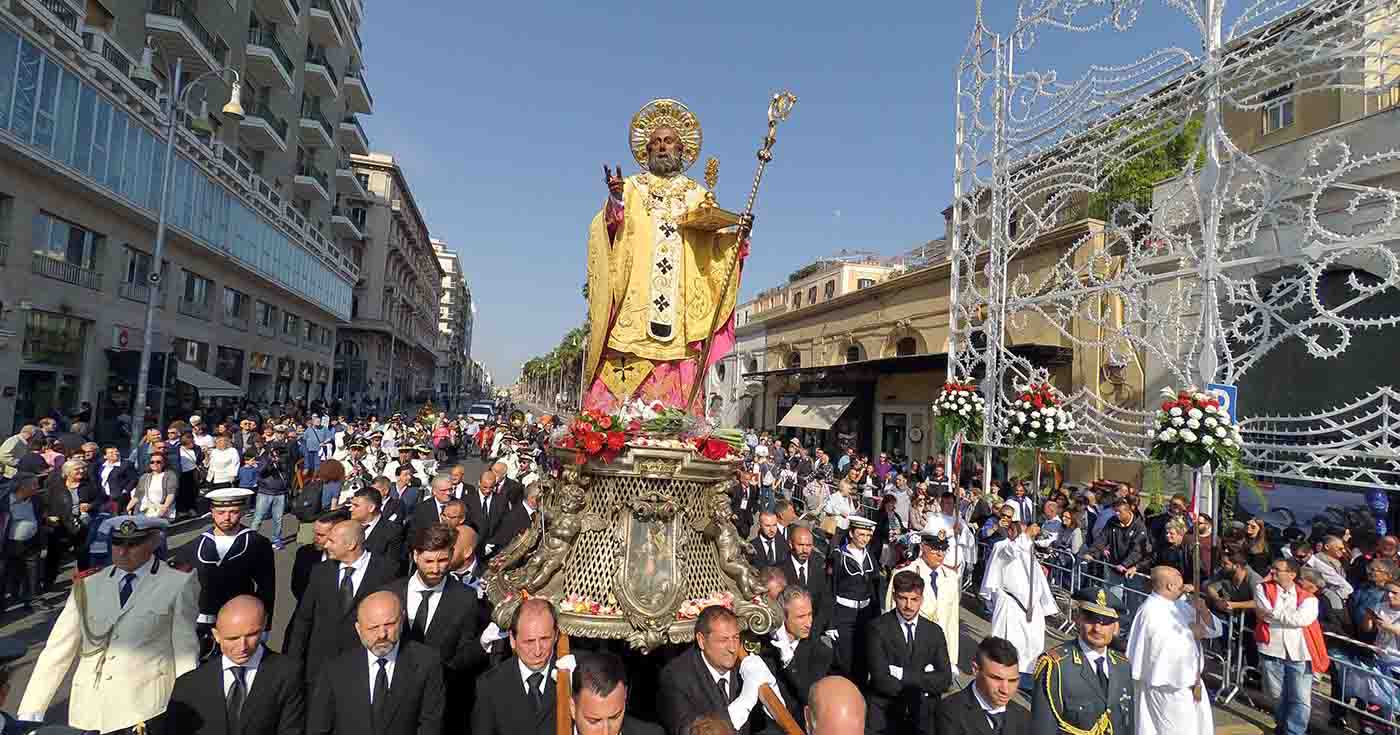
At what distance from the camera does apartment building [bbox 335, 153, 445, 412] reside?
159ft

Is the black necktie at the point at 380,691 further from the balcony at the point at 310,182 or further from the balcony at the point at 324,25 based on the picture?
the balcony at the point at 324,25

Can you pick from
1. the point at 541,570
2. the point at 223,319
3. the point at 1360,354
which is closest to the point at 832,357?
the point at 1360,354

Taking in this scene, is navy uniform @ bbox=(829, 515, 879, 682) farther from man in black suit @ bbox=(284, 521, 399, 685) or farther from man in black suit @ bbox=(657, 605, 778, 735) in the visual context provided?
man in black suit @ bbox=(284, 521, 399, 685)

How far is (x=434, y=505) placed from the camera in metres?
7.31

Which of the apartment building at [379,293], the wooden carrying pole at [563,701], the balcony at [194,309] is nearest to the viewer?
the wooden carrying pole at [563,701]

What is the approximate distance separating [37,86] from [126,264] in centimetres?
648

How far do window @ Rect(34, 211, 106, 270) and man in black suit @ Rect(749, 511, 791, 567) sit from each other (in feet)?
60.5

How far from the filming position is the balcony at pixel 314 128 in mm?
33750

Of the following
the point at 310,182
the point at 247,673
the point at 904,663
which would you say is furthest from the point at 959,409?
the point at 310,182

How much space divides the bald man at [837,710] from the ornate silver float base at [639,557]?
1.92 metres

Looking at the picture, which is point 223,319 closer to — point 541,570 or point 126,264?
point 126,264

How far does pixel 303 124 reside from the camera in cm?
3344

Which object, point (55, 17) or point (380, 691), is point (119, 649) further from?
point (55, 17)

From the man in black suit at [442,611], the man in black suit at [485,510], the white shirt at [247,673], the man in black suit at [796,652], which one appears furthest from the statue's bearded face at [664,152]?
the white shirt at [247,673]
